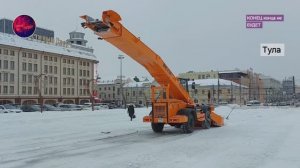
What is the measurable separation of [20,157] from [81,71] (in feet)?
345

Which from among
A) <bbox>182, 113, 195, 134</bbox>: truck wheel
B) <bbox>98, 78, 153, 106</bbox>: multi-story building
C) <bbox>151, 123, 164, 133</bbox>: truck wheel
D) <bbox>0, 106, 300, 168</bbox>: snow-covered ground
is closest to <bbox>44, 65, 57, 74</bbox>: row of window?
<bbox>98, 78, 153, 106</bbox>: multi-story building

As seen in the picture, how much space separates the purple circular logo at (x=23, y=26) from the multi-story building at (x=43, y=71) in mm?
62940

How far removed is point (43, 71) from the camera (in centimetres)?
10169

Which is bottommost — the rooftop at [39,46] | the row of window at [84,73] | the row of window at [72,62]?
the row of window at [84,73]

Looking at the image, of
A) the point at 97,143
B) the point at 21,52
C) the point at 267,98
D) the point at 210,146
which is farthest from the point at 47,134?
the point at 21,52

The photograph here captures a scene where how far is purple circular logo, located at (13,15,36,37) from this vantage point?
737 inches

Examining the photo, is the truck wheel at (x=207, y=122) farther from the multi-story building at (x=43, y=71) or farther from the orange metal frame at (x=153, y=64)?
the multi-story building at (x=43, y=71)

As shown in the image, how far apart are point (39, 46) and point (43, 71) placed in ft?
19.6

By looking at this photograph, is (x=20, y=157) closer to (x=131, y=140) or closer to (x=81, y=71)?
(x=131, y=140)

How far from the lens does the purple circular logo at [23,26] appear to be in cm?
1872

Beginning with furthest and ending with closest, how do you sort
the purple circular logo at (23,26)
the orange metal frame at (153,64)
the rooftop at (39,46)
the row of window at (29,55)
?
the row of window at (29,55)
the rooftop at (39,46)
the purple circular logo at (23,26)
the orange metal frame at (153,64)

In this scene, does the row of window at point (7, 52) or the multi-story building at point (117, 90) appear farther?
the multi-story building at point (117, 90)

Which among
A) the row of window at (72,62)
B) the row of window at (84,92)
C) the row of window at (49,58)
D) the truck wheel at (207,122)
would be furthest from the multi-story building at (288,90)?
the row of window at (72,62)

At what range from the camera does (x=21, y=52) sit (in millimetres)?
95188
